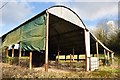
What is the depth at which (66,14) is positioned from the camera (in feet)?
45.5

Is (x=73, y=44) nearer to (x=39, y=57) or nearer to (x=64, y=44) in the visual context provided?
(x=64, y=44)

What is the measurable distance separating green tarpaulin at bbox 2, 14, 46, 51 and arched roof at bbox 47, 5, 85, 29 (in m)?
0.92

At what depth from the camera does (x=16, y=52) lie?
20.9 meters

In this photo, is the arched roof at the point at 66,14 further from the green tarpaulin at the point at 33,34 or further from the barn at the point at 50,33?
the green tarpaulin at the point at 33,34

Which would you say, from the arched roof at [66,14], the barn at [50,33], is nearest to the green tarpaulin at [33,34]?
the barn at [50,33]

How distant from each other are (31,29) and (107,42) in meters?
25.5

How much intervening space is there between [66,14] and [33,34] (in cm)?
302

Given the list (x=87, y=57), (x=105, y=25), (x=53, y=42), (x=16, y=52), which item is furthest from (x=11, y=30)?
(x=105, y=25)

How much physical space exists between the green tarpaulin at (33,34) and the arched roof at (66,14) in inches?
36.4

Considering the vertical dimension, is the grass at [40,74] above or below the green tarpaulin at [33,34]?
below

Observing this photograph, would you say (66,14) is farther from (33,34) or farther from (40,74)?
(40,74)

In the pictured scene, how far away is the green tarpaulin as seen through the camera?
40.5 feet

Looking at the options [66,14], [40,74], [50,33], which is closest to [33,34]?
[66,14]

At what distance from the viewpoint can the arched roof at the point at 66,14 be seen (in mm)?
12783
